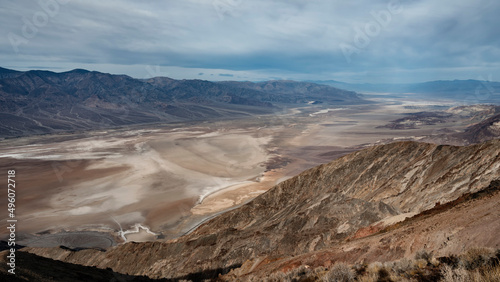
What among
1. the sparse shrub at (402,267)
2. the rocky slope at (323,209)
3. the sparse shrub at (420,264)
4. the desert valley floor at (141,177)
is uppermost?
the sparse shrub at (420,264)

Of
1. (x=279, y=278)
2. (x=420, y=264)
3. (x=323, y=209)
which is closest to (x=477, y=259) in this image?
(x=420, y=264)

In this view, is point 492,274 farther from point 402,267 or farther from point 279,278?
point 279,278

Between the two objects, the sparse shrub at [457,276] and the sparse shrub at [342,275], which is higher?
the sparse shrub at [457,276]

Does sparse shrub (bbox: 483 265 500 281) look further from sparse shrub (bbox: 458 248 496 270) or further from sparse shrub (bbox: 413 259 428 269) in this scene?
sparse shrub (bbox: 413 259 428 269)

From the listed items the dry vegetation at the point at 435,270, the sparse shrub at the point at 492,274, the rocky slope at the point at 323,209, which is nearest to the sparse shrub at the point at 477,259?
the dry vegetation at the point at 435,270

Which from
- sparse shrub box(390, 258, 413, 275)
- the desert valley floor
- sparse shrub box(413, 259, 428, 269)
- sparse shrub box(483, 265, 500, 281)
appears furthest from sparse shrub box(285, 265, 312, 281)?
the desert valley floor

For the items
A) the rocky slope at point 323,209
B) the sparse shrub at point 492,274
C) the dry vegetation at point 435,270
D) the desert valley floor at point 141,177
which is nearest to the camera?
the sparse shrub at point 492,274

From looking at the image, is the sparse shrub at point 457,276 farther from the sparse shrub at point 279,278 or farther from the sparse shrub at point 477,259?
the sparse shrub at point 279,278

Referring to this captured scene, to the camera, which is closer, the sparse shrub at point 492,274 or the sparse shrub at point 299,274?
the sparse shrub at point 492,274

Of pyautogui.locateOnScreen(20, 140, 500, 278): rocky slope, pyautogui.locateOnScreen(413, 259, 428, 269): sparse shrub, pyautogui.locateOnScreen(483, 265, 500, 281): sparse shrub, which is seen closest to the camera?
pyautogui.locateOnScreen(483, 265, 500, 281): sparse shrub
